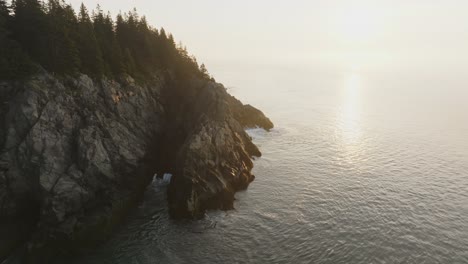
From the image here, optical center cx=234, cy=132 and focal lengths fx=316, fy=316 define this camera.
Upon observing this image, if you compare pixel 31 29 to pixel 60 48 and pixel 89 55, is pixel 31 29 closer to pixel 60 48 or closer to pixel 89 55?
pixel 60 48

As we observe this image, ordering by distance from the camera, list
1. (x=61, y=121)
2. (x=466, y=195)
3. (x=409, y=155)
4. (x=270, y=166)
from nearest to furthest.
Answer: (x=61, y=121)
(x=466, y=195)
(x=270, y=166)
(x=409, y=155)

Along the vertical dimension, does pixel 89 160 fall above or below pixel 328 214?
above

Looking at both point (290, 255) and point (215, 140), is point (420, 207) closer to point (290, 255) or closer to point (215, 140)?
point (290, 255)

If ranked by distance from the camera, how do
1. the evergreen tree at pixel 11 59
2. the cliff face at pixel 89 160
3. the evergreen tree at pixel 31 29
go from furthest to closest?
the evergreen tree at pixel 31 29, the evergreen tree at pixel 11 59, the cliff face at pixel 89 160

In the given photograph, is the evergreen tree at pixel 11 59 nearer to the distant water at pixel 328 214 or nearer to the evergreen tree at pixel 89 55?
the evergreen tree at pixel 89 55

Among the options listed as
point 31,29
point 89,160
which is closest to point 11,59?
point 31,29

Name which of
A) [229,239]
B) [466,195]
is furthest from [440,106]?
[229,239]

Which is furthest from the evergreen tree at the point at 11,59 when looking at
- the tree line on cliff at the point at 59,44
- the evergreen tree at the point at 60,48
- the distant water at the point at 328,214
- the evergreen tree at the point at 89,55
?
the distant water at the point at 328,214

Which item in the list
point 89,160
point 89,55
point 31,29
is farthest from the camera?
point 89,55

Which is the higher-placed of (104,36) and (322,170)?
(104,36)
